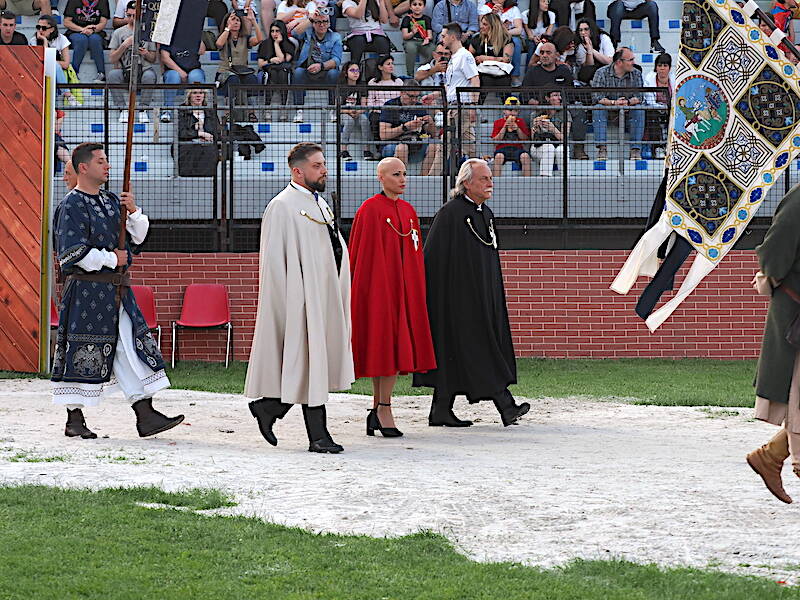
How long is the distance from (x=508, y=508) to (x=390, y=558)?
1173 mm

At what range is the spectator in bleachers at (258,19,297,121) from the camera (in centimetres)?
1689

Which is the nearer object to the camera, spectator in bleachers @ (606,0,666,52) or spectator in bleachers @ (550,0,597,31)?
spectator in bleachers @ (550,0,597,31)

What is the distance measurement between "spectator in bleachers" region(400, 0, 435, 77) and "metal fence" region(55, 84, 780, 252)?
2665 millimetres

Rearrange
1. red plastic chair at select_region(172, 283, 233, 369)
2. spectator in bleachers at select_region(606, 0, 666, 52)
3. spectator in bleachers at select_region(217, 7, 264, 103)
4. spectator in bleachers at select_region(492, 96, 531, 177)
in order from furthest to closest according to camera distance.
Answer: spectator in bleachers at select_region(606, 0, 666, 52) < spectator in bleachers at select_region(217, 7, 264, 103) < spectator in bleachers at select_region(492, 96, 531, 177) < red plastic chair at select_region(172, 283, 233, 369)

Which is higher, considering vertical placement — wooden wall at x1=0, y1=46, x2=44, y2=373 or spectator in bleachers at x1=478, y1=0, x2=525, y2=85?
spectator in bleachers at x1=478, y1=0, x2=525, y2=85

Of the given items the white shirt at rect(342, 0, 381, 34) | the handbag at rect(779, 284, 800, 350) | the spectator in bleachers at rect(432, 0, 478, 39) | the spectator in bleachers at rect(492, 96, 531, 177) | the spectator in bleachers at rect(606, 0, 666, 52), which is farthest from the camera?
the spectator in bleachers at rect(606, 0, 666, 52)

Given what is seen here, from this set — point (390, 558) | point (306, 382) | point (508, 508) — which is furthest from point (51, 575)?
point (306, 382)

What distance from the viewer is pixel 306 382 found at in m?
8.28

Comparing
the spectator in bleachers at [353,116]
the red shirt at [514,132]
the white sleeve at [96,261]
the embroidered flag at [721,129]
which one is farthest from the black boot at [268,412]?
the red shirt at [514,132]

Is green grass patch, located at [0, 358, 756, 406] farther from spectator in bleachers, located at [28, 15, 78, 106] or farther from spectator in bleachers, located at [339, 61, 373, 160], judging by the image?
spectator in bleachers, located at [28, 15, 78, 106]

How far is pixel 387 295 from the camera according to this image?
9250 mm

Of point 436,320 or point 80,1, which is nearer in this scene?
point 436,320

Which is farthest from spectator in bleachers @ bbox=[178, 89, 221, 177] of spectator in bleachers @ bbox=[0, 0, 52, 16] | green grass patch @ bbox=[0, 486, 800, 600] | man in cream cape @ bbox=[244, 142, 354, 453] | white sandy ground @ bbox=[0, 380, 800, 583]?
green grass patch @ bbox=[0, 486, 800, 600]

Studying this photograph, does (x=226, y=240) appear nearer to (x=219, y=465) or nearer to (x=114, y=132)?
(x=114, y=132)
